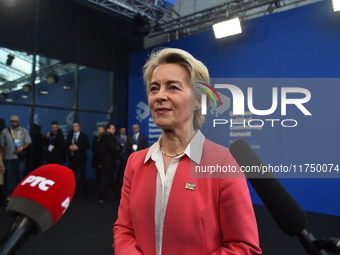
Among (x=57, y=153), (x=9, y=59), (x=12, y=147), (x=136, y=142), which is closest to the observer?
(x=12, y=147)

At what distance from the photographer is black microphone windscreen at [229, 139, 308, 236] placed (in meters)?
0.58

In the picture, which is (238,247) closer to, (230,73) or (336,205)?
(336,205)

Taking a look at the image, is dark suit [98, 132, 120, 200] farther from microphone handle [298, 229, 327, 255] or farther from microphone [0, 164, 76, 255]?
microphone handle [298, 229, 327, 255]

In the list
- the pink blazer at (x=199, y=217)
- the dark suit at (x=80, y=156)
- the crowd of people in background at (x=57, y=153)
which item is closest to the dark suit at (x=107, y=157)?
the crowd of people in background at (x=57, y=153)

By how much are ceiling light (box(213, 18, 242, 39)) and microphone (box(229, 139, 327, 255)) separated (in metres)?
5.67

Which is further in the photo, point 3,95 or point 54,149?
point 3,95

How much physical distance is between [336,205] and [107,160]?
4.05 metres

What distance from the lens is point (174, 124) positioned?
115 cm

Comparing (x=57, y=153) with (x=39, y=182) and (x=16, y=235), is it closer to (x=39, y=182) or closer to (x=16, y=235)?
(x=39, y=182)

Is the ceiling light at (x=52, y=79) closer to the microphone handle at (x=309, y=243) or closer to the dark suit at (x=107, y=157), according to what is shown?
the dark suit at (x=107, y=157)

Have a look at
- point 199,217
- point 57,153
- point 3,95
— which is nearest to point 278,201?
point 199,217

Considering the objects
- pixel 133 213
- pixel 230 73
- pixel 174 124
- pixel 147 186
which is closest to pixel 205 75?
pixel 174 124

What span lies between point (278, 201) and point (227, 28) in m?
5.90

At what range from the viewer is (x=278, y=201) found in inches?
24.8
